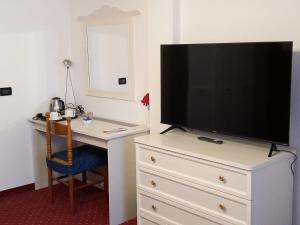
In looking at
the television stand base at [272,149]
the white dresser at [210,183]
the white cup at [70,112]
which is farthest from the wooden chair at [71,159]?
the television stand base at [272,149]

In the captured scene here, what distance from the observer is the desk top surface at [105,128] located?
11.1 ft

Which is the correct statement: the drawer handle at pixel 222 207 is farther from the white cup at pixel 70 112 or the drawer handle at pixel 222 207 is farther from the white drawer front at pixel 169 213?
the white cup at pixel 70 112

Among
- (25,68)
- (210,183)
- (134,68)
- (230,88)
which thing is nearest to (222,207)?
(210,183)

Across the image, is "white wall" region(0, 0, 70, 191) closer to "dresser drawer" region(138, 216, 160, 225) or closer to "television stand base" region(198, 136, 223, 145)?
"dresser drawer" region(138, 216, 160, 225)

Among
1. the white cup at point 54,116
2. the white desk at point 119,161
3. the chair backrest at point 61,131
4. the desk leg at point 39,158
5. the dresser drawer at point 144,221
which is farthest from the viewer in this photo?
the desk leg at point 39,158

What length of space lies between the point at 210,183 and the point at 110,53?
6.44 ft

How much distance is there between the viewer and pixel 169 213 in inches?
110

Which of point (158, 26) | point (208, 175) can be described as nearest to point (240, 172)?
point (208, 175)

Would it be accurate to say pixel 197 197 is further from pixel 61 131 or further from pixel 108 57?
pixel 108 57

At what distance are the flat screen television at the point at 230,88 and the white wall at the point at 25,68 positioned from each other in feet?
5.62

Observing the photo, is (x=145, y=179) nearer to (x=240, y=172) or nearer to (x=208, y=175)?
(x=208, y=175)

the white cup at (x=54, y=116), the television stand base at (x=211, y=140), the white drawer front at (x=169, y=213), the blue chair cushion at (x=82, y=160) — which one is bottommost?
the white drawer front at (x=169, y=213)

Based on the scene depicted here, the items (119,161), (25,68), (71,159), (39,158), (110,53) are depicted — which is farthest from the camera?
(39,158)

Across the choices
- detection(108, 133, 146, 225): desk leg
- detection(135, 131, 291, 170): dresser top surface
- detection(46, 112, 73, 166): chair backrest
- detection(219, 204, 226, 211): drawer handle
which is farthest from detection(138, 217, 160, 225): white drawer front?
detection(46, 112, 73, 166): chair backrest
